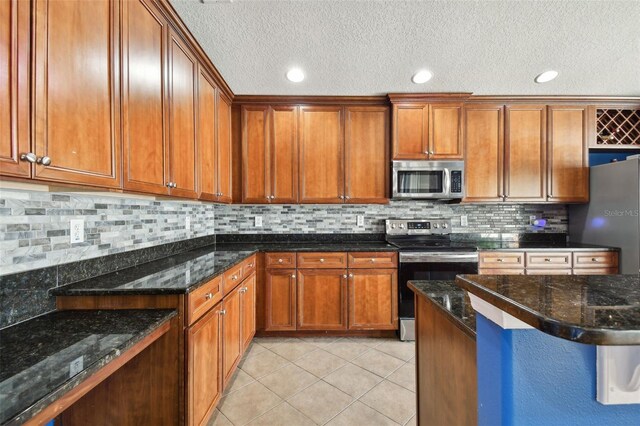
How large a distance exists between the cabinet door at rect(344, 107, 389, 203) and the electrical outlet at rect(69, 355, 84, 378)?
2.37 meters

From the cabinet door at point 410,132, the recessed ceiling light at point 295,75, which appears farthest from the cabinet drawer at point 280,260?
the recessed ceiling light at point 295,75

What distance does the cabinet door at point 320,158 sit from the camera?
280 cm

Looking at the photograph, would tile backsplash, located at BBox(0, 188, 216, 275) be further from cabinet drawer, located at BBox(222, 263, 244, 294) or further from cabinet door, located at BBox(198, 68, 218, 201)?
cabinet drawer, located at BBox(222, 263, 244, 294)

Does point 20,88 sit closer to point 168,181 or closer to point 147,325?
point 168,181

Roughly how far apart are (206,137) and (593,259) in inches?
150

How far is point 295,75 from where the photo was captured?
233 cm

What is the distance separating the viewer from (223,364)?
169cm

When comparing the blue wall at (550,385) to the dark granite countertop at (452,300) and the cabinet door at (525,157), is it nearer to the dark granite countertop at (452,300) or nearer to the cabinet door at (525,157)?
the dark granite countertop at (452,300)

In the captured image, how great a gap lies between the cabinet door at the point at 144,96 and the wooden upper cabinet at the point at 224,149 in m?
0.88

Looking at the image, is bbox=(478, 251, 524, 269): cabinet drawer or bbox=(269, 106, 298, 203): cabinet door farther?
bbox=(269, 106, 298, 203): cabinet door

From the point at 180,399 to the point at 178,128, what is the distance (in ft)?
5.06

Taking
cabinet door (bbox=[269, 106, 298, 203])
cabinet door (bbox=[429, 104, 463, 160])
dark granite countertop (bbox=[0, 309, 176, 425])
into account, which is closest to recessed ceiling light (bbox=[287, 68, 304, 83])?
cabinet door (bbox=[269, 106, 298, 203])

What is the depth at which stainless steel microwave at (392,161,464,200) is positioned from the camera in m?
2.72

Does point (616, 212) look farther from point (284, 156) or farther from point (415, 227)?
point (284, 156)
